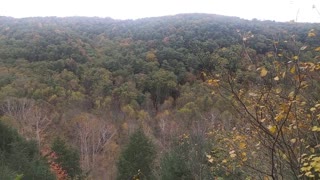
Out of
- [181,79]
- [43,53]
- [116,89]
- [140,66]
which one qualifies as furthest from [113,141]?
[43,53]

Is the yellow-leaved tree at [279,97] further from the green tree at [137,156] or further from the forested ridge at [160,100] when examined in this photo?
the green tree at [137,156]

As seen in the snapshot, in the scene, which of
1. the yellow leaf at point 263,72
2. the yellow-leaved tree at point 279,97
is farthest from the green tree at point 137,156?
the yellow leaf at point 263,72

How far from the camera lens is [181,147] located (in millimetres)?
13367

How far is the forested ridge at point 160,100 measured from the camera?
9.84 ft

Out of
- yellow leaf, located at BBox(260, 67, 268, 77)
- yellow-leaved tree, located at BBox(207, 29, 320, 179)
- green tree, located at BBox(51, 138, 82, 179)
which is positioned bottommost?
green tree, located at BBox(51, 138, 82, 179)

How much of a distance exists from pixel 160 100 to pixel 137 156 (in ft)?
134

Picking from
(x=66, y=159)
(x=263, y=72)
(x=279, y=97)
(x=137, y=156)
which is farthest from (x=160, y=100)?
(x=263, y=72)

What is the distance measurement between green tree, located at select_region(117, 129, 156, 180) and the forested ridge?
2.2 inches

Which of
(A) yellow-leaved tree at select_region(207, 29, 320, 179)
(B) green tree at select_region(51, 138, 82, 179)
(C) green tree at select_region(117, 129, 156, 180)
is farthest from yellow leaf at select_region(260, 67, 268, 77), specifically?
(B) green tree at select_region(51, 138, 82, 179)

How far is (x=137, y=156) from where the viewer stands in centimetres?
2073

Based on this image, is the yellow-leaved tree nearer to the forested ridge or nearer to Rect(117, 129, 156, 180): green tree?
the forested ridge

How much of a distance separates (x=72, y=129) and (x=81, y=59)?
123ft

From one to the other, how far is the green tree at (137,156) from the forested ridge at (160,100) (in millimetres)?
56

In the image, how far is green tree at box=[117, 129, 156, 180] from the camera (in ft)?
67.9
